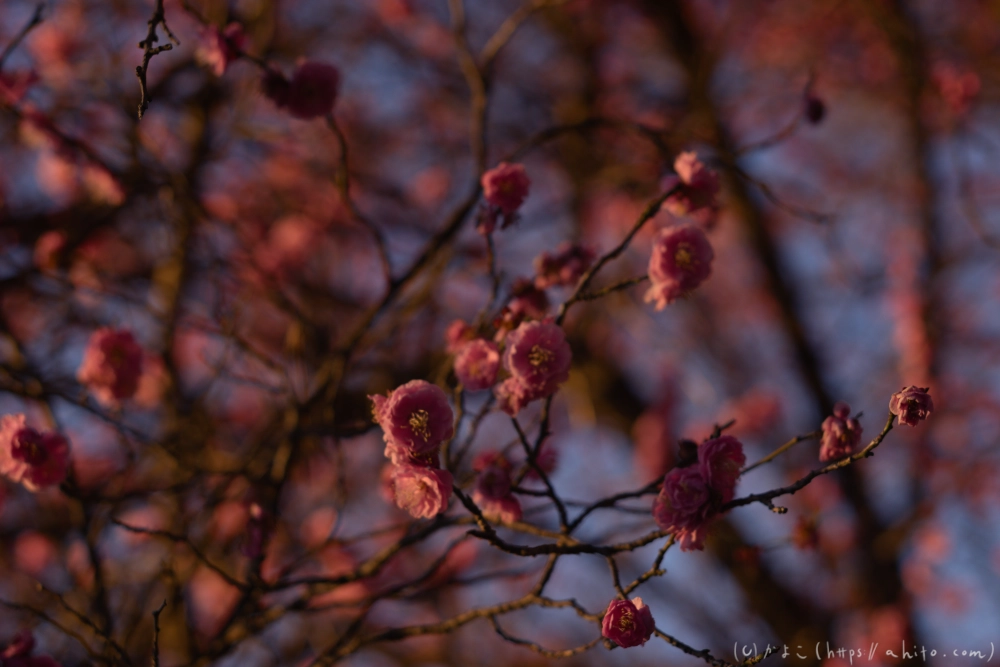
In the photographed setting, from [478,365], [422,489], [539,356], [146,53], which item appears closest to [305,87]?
[146,53]

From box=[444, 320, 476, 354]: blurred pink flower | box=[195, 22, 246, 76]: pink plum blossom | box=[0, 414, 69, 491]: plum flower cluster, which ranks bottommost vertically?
box=[0, 414, 69, 491]: plum flower cluster

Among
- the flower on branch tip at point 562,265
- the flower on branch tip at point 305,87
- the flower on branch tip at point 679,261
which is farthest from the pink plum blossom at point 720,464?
the flower on branch tip at point 305,87

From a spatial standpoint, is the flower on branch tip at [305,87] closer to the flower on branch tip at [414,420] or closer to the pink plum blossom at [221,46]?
the pink plum blossom at [221,46]

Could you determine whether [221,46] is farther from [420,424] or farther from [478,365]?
[420,424]

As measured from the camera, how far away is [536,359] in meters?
1.43

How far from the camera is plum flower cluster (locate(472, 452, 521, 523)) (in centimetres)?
159

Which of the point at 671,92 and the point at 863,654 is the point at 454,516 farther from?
the point at 671,92

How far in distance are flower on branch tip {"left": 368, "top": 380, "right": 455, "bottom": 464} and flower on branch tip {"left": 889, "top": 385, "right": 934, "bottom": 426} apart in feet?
2.67

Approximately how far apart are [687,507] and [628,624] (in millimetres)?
260

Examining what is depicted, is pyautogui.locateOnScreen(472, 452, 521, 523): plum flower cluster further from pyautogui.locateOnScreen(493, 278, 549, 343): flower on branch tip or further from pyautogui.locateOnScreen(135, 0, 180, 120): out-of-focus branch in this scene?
pyautogui.locateOnScreen(135, 0, 180, 120): out-of-focus branch

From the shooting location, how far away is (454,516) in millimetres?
1692

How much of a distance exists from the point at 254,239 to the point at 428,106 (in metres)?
2.07

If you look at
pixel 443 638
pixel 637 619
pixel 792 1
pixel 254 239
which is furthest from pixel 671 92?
pixel 637 619

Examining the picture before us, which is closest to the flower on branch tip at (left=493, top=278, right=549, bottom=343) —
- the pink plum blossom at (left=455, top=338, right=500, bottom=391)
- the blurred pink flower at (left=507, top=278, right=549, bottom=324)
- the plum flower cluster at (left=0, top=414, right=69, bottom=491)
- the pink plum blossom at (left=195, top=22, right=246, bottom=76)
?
the blurred pink flower at (left=507, top=278, right=549, bottom=324)
